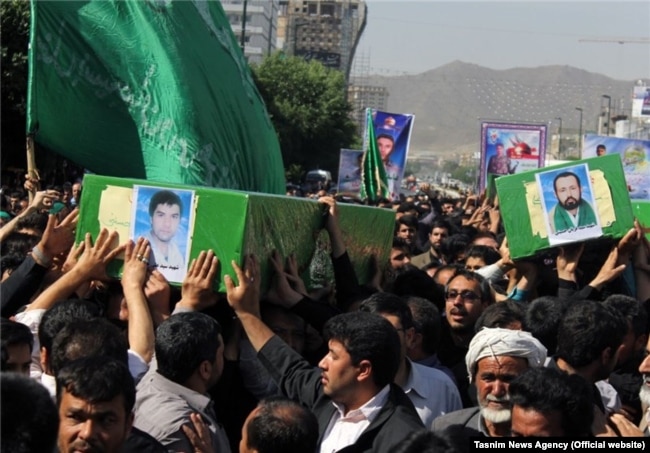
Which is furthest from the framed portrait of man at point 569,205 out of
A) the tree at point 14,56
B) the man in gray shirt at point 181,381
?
the tree at point 14,56

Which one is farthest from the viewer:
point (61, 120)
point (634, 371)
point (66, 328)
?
point (61, 120)

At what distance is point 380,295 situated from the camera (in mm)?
5676

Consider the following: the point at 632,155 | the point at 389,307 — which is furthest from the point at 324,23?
the point at 389,307

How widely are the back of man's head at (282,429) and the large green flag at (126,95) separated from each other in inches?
159

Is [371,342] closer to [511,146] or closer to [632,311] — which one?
[632,311]

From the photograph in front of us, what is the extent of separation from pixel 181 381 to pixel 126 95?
3.98 meters

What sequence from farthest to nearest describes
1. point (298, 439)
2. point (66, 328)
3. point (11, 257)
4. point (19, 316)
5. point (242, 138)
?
point (242, 138) → point (11, 257) → point (19, 316) → point (66, 328) → point (298, 439)

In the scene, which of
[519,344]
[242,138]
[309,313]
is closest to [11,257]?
[309,313]

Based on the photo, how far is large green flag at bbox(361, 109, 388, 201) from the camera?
693 inches

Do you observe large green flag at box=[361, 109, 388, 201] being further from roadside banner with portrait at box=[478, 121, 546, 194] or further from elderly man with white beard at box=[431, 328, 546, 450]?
elderly man with white beard at box=[431, 328, 546, 450]

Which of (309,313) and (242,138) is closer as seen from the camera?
(309,313)

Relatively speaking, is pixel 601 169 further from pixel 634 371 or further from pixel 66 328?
pixel 66 328

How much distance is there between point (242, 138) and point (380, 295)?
11.1ft

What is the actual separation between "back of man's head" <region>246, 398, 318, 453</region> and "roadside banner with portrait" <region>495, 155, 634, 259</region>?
3274 millimetres
